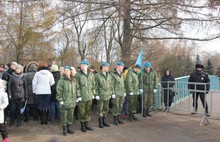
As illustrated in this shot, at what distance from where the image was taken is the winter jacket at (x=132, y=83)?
802cm

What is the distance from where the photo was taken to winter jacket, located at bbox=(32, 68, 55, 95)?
289 inches

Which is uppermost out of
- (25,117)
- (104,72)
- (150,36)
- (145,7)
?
(145,7)

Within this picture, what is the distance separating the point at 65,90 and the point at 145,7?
19.2 ft

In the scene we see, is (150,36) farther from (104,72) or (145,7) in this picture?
(104,72)

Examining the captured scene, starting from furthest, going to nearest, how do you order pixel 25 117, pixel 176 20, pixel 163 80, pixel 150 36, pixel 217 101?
pixel 150 36
pixel 217 101
pixel 176 20
pixel 163 80
pixel 25 117

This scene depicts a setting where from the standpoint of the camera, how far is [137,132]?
22.5ft

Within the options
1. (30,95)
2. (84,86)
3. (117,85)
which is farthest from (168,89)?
(30,95)

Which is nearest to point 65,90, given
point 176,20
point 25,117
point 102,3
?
point 25,117

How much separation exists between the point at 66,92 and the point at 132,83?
2.31m

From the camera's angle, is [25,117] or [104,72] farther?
[25,117]

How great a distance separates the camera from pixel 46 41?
2109 centimetres

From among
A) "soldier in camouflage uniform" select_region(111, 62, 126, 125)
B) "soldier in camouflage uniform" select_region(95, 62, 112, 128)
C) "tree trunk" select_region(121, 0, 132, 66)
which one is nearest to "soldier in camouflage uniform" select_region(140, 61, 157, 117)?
"soldier in camouflage uniform" select_region(111, 62, 126, 125)

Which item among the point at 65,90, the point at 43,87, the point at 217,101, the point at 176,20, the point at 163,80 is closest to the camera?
the point at 65,90

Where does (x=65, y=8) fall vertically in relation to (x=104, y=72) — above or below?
above
